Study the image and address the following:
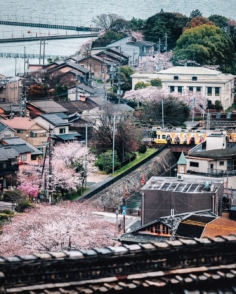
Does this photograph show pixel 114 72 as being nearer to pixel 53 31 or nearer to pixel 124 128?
pixel 124 128

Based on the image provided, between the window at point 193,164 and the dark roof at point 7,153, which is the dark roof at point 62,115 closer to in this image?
the dark roof at point 7,153

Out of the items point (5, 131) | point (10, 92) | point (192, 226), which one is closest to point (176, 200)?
point (192, 226)

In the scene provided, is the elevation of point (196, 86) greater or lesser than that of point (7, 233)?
greater

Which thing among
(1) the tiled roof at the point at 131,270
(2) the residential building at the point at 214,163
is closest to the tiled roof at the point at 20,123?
(2) the residential building at the point at 214,163

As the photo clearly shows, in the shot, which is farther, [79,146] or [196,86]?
[196,86]

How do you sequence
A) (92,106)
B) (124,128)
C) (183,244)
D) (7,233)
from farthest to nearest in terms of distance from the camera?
(92,106), (124,128), (7,233), (183,244)

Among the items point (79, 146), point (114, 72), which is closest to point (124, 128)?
point (79, 146)
